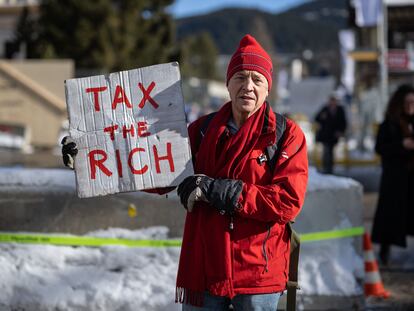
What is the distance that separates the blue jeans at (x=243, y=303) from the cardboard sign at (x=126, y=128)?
1.84ft

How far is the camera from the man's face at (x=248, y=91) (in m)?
3.08

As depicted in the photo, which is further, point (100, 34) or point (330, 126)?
point (100, 34)

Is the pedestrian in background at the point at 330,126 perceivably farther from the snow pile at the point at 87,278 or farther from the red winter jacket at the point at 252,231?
the red winter jacket at the point at 252,231

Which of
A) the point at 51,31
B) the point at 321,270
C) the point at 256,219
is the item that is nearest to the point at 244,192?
the point at 256,219

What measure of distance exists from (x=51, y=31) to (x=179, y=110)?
141 feet

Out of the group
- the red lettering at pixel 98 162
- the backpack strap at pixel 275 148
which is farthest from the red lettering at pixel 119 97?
the backpack strap at pixel 275 148

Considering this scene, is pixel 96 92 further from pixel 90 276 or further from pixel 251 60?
pixel 90 276

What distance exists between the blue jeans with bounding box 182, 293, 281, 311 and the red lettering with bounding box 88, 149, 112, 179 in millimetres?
732

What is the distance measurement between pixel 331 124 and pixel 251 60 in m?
12.4

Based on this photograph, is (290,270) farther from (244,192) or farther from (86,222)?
(86,222)

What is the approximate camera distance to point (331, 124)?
15234mm

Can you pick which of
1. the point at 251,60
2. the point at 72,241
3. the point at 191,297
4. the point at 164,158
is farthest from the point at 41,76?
the point at 191,297

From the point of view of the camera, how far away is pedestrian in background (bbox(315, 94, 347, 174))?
15.2 metres

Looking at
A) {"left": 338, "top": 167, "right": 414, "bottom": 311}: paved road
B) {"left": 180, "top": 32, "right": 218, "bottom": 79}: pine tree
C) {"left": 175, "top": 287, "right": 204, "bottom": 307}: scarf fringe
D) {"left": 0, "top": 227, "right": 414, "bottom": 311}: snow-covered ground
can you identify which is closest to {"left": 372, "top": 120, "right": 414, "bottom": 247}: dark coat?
{"left": 338, "top": 167, "right": 414, "bottom": 311}: paved road
